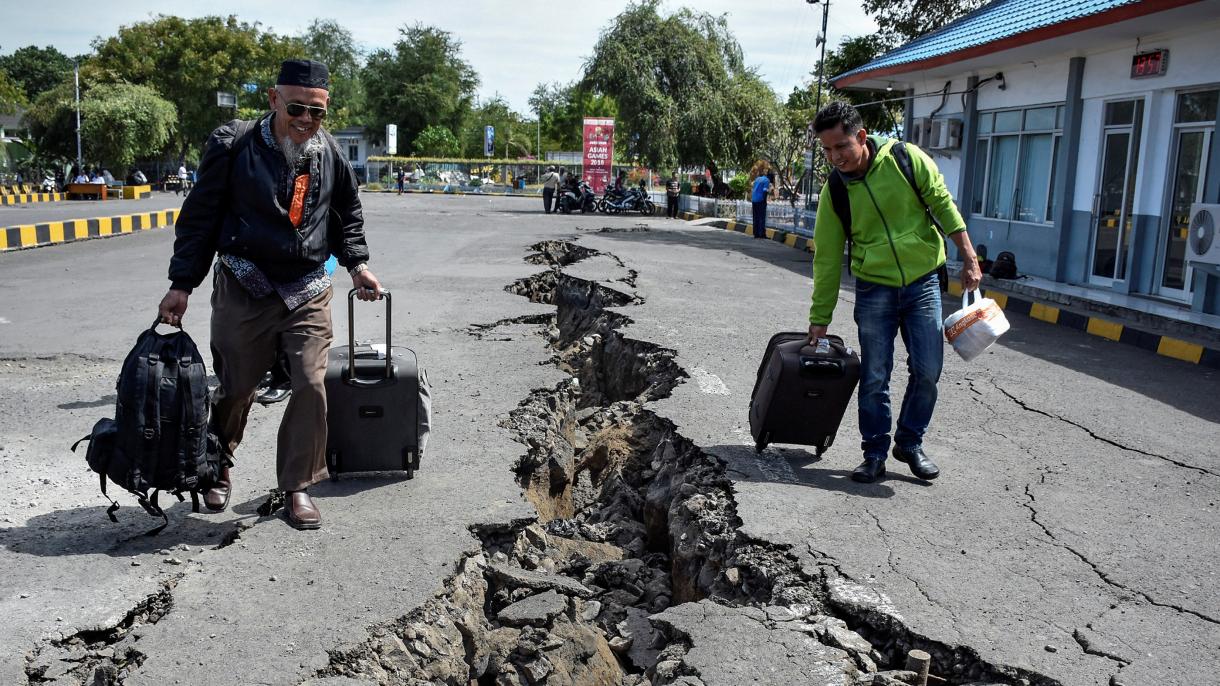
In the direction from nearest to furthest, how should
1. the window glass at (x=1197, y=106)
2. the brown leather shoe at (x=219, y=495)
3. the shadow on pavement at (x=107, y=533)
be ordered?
the shadow on pavement at (x=107, y=533), the brown leather shoe at (x=219, y=495), the window glass at (x=1197, y=106)

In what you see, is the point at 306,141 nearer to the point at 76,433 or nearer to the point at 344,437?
the point at 344,437

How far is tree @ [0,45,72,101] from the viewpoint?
8636cm

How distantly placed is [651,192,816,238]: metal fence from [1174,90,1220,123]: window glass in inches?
388

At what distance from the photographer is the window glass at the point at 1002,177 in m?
16.0

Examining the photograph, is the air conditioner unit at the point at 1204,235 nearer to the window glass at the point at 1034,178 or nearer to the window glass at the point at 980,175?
the window glass at the point at 1034,178

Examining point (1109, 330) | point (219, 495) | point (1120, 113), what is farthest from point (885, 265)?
point (1120, 113)

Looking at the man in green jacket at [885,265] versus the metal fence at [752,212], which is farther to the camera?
the metal fence at [752,212]

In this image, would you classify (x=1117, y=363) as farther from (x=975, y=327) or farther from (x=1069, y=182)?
(x=1069, y=182)

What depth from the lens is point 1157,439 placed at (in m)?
5.82

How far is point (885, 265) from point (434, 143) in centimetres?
7132

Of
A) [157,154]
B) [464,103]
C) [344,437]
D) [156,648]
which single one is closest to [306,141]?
[344,437]

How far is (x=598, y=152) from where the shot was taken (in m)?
35.0

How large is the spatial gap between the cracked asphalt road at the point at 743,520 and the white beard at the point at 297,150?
1414 mm

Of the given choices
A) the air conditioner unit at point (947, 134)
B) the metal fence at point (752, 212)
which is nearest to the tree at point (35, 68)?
the metal fence at point (752, 212)
